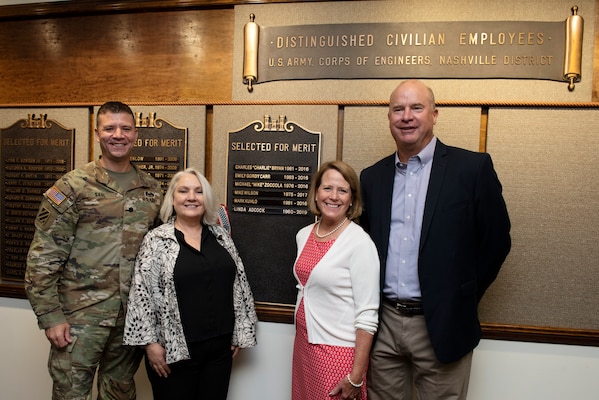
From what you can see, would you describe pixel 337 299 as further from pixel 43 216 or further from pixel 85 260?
pixel 43 216

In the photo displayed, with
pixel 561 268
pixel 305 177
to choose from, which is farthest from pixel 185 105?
pixel 561 268

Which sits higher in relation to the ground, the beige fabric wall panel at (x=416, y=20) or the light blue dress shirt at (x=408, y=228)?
the beige fabric wall panel at (x=416, y=20)

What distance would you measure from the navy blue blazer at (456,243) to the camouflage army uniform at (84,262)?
49.0 inches

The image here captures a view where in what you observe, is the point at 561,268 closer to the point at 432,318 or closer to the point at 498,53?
the point at 432,318

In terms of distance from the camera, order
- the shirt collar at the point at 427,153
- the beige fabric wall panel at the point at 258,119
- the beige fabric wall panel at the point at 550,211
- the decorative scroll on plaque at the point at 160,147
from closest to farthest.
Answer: the shirt collar at the point at 427,153 → the beige fabric wall panel at the point at 550,211 → the beige fabric wall panel at the point at 258,119 → the decorative scroll on plaque at the point at 160,147

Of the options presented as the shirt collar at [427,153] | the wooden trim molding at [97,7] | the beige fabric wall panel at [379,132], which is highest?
the wooden trim molding at [97,7]

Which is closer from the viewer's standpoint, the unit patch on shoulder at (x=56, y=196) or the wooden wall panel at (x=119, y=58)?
the unit patch on shoulder at (x=56, y=196)

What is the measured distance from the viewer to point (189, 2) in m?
2.48

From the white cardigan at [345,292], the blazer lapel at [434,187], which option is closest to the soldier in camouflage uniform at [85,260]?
the white cardigan at [345,292]

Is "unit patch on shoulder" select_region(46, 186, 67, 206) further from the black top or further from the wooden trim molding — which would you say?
the wooden trim molding

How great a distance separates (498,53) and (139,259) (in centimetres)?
215

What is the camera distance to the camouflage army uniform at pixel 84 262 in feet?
6.07

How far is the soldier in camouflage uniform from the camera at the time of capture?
185cm

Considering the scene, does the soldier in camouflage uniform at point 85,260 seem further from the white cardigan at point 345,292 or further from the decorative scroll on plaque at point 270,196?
the white cardigan at point 345,292
